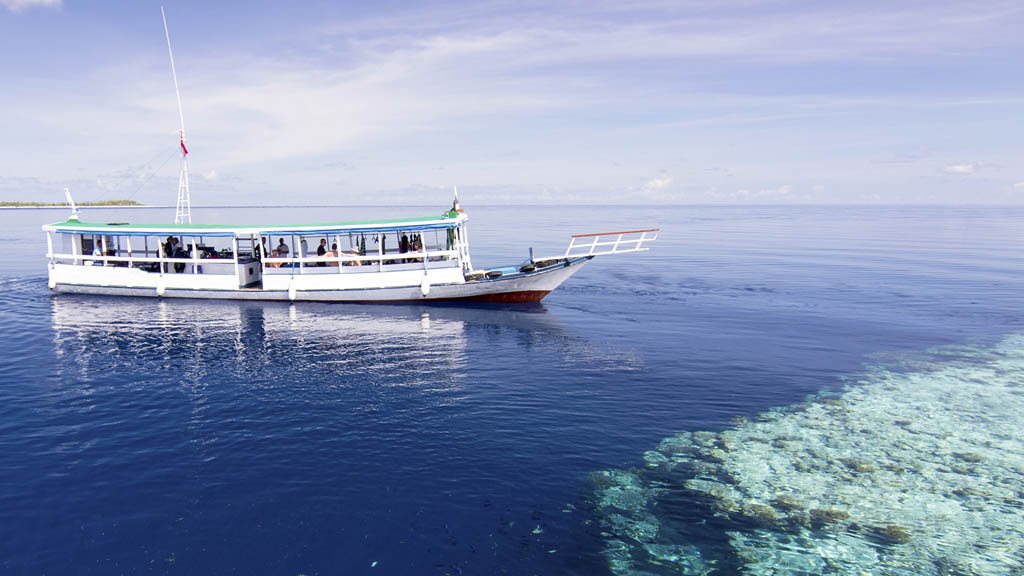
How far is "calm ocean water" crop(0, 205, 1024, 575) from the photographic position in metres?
10.2

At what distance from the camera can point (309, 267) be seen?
33.6 meters

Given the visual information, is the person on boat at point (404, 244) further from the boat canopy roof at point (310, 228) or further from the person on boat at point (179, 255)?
the person on boat at point (179, 255)

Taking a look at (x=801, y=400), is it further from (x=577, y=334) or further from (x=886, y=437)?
(x=577, y=334)

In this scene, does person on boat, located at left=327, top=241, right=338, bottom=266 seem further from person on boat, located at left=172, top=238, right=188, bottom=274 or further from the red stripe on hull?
person on boat, located at left=172, top=238, right=188, bottom=274

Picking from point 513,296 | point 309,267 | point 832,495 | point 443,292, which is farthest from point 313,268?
point 832,495

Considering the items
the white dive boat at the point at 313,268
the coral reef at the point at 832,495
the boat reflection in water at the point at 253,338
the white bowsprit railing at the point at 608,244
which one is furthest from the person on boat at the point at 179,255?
the coral reef at the point at 832,495

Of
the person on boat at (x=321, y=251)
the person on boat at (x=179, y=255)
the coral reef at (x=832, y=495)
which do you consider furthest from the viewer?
the person on boat at (x=179, y=255)

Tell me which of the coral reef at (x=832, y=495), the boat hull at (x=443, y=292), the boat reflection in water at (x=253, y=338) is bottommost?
the coral reef at (x=832, y=495)

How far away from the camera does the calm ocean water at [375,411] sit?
10.2 m

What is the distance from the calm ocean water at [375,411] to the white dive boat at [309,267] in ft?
4.39

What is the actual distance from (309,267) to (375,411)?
65.2 ft

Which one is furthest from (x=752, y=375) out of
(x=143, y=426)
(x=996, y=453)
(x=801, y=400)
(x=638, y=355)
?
(x=143, y=426)

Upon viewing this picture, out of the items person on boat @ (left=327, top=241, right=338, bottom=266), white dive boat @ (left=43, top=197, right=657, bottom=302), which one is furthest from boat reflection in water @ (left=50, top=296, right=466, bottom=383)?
person on boat @ (left=327, top=241, right=338, bottom=266)

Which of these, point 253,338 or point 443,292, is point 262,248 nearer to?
point 253,338
